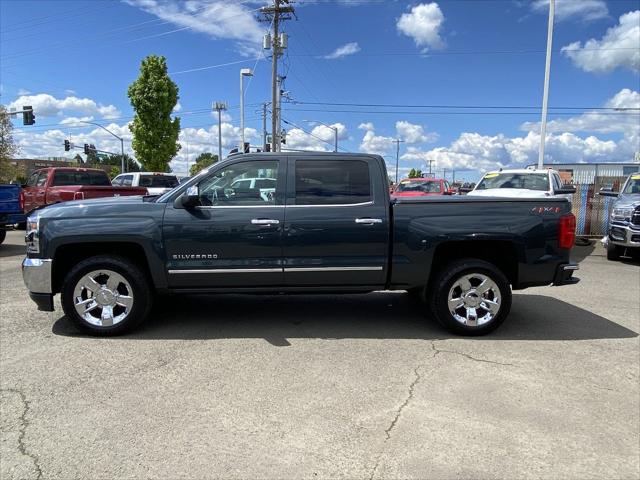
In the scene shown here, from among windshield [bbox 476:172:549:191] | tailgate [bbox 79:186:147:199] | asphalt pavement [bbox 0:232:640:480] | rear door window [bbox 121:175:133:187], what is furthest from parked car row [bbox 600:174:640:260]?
rear door window [bbox 121:175:133:187]

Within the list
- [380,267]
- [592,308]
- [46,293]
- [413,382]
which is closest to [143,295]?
[46,293]

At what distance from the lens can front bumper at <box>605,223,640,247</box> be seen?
9.83 metres

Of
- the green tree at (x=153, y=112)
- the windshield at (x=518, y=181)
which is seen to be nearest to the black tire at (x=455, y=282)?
the windshield at (x=518, y=181)

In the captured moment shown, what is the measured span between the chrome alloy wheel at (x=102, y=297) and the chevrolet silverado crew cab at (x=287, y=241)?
1 centimetres

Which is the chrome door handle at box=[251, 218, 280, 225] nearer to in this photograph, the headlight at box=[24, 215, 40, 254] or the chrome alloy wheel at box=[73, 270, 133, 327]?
the chrome alloy wheel at box=[73, 270, 133, 327]

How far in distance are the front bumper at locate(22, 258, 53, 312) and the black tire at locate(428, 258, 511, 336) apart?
398 centimetres

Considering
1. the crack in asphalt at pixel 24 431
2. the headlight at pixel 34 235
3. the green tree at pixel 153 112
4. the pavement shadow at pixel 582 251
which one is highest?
the green tree at pixel 153 112

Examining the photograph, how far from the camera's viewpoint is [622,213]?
10172mm

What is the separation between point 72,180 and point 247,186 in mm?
11795

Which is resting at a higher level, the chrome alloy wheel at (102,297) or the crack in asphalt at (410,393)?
the chrome alloy wheel at (102,297)

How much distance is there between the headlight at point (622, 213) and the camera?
32.8ft

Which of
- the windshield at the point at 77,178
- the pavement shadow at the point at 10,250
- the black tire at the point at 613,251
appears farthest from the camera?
the windshield at the point at 77,178

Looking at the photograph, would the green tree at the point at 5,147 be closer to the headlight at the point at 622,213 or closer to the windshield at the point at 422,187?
the windshield at the point at 422,187

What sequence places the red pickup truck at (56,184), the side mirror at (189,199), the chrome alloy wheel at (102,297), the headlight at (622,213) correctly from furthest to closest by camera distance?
1. the red pickup truck at (56,184)
2. the headlight at (622,213)
3. the chrome alloy wheel at (102,297)
4. the side mirror at (189,199)
